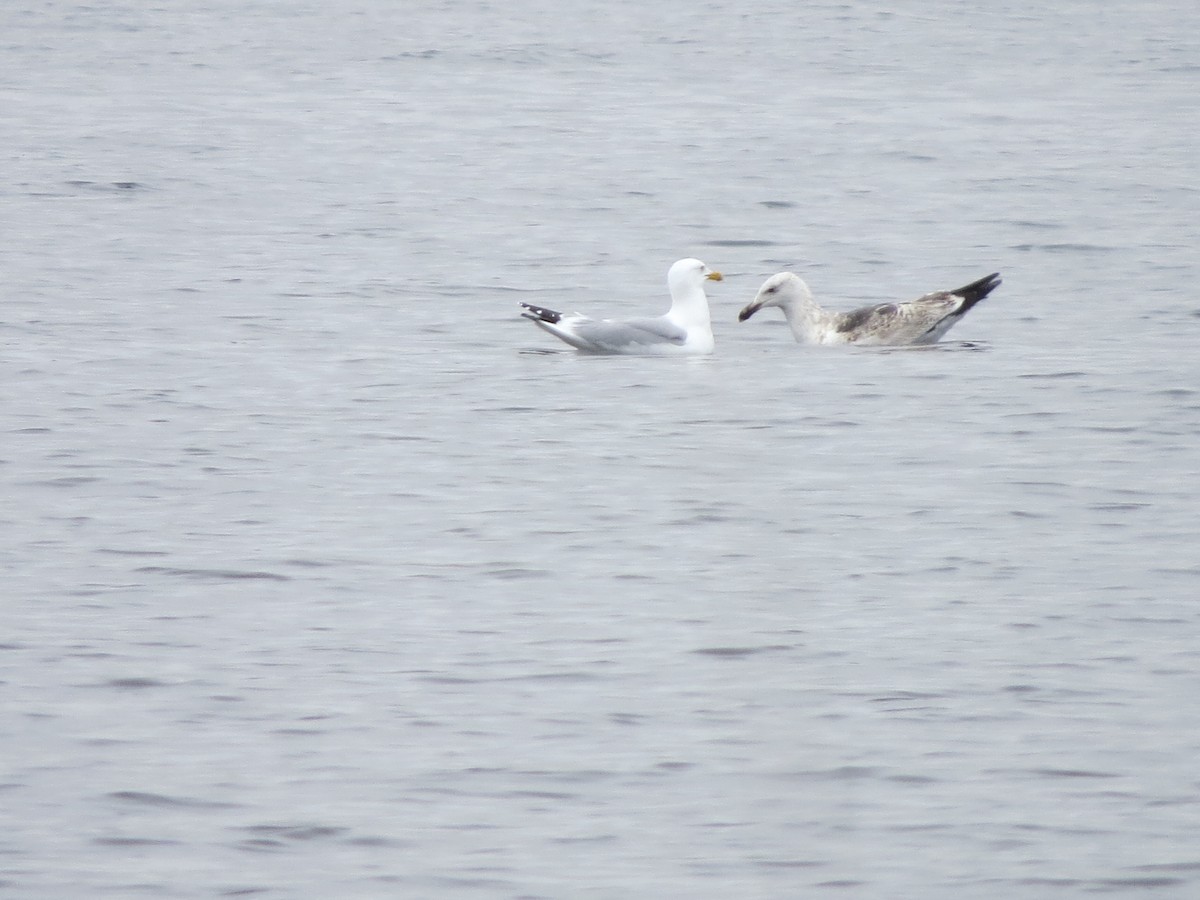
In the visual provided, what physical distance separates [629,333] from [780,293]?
110cm

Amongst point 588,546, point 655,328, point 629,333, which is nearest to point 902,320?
point 655,328

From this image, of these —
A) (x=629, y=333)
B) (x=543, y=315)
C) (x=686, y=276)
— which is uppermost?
(x=686, y=276)

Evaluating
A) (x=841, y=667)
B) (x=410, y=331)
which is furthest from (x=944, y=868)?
(x=410, y=331)

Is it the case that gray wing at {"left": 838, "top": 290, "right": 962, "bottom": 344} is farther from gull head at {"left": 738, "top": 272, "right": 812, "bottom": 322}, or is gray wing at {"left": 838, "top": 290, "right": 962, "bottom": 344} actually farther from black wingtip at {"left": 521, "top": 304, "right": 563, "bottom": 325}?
black wingtip at {"left": 521, "top": 304, "right": 563, "bottom": 325}

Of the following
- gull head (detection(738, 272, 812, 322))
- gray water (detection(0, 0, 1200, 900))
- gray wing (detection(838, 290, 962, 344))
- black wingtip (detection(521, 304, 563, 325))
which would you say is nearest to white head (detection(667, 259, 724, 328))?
gray water (detection(0, 0, 1200, 900))

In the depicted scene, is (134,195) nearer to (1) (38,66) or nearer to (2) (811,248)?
(2) (811,248)

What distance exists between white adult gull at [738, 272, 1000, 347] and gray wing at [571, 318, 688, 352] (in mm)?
757

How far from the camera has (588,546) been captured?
29.1ft

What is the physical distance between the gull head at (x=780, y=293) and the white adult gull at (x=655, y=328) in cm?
55

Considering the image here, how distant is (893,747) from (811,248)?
12266mm

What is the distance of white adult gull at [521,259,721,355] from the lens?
13.6 metres

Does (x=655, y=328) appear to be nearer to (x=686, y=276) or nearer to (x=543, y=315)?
(x=686, y=276)

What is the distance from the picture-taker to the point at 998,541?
8.88 metres

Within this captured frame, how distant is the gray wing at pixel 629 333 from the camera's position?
13.6 metres
